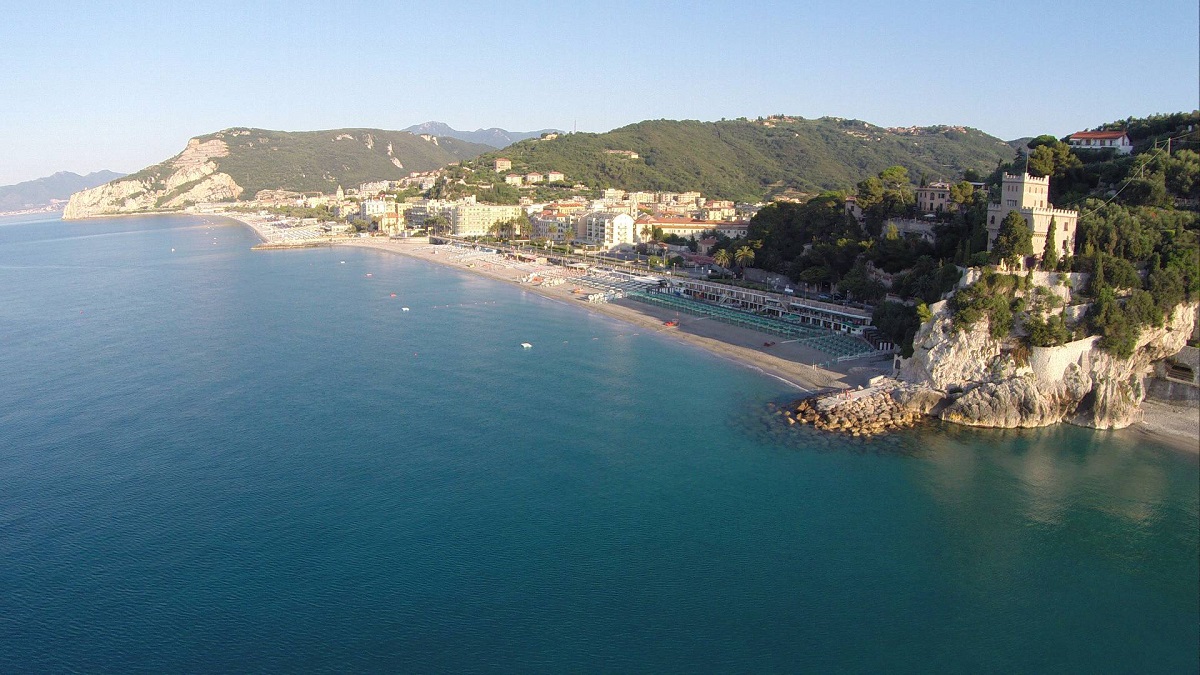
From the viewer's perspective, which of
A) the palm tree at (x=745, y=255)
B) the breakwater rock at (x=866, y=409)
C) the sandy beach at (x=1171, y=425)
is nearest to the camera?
the sandy beach at (x=1171, y=425)

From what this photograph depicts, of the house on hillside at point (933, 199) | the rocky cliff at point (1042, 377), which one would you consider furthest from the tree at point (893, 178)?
the rocky cliff at point (1042, 377)

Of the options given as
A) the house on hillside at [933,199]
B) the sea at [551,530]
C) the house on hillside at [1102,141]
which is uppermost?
the house on hillside at [1102,141]

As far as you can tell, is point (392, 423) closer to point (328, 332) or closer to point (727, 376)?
point (727, 376)

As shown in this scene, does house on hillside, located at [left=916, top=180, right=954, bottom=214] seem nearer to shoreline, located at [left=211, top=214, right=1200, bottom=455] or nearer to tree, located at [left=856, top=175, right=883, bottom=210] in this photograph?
tree, located at [left=856, top=175, right=883, bottom=210]

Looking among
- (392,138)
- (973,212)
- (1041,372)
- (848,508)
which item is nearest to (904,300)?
(973,212)

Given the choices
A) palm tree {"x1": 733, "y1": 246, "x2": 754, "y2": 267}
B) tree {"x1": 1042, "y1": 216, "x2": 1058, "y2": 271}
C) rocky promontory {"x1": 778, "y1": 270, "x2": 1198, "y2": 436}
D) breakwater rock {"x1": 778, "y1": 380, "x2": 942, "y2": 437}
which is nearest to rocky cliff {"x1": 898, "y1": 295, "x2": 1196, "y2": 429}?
rocky promontory {"x1": 778, "y1": 270, "x2": 1198, "y2": 436}

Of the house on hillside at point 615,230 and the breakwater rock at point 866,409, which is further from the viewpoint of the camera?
the house on hillside at point 615,230

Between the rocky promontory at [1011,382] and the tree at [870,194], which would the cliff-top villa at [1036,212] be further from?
the tree at [870,194]
